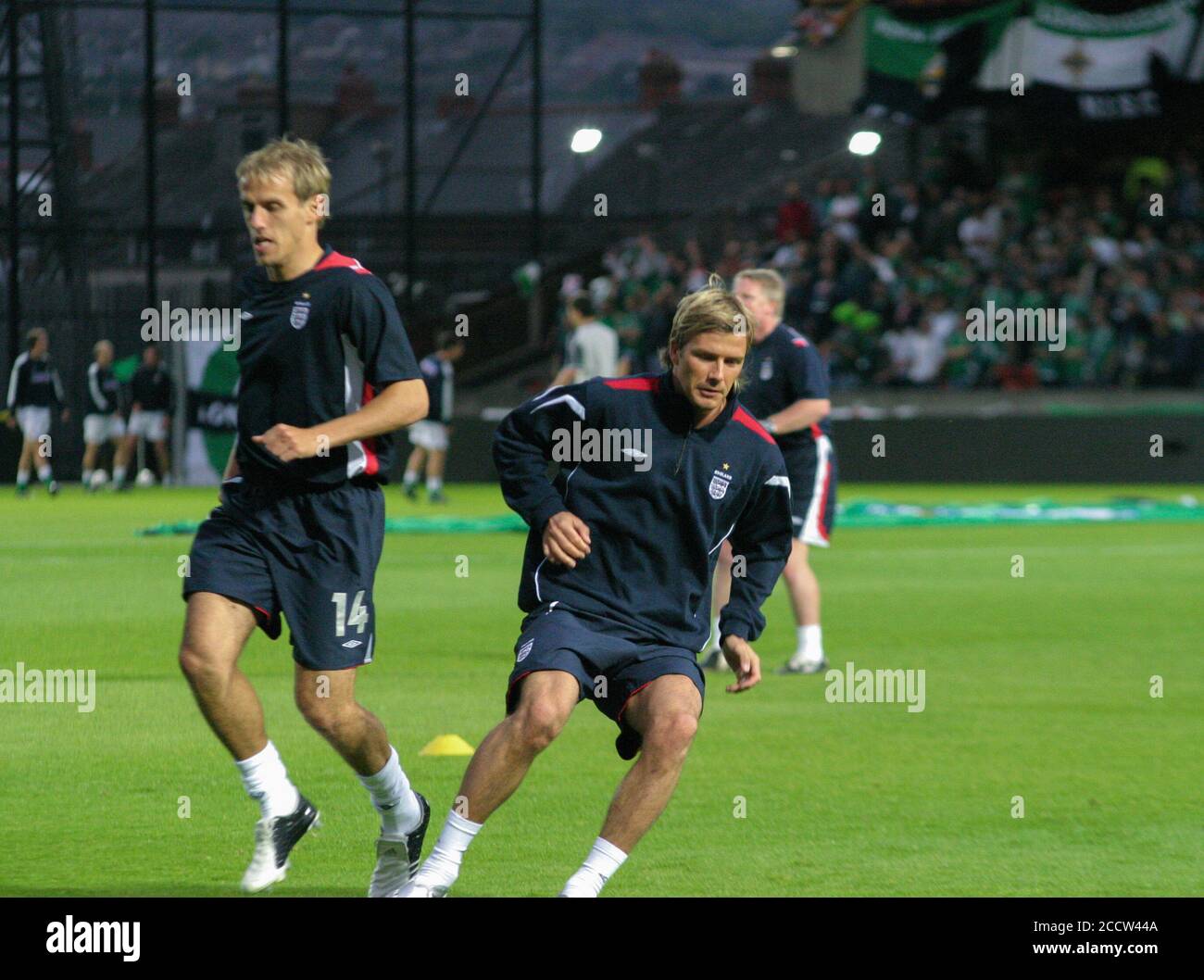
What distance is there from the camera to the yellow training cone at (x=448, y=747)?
887cm

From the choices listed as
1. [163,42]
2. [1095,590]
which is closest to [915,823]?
[1095,590]

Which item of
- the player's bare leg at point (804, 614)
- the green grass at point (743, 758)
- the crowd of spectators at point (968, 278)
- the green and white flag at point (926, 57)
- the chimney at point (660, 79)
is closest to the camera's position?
the green grass at point (743, 758)

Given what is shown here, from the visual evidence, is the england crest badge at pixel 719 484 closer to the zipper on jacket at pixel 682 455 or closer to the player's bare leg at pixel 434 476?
the zipper on jacket at pixel 682 455

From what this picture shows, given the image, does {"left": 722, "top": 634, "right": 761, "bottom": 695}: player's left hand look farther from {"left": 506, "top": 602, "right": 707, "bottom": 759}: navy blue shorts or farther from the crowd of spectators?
the crowd of spectators

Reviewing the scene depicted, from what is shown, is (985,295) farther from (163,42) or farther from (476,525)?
(163,42)

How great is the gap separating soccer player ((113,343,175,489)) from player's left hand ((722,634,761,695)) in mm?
24685

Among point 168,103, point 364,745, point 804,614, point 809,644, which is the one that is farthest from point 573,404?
point 168,103

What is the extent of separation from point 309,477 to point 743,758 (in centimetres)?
306

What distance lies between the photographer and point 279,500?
258 inches

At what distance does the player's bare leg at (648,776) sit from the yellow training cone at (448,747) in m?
2.99

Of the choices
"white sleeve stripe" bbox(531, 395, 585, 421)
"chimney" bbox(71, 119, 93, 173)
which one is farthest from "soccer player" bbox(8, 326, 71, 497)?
"white sleeve stripe" bbox(531, 395, 585, 421)

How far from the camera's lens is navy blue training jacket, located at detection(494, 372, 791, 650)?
20.2ft

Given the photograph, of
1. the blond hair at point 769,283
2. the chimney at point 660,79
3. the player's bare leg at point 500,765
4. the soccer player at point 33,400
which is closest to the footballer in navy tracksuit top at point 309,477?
the player's bare leg at point 500,765
